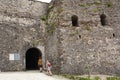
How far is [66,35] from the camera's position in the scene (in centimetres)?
1541

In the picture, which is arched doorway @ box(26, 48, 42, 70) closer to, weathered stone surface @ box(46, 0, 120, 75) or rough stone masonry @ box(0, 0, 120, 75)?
rough stone masonry @ box(0, 0, 120, 75)

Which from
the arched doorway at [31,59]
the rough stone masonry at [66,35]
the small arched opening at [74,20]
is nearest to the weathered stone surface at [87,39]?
the rough stone masonry at [66,35]

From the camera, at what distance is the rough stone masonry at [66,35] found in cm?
1520

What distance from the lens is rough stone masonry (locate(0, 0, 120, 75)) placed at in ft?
49.9

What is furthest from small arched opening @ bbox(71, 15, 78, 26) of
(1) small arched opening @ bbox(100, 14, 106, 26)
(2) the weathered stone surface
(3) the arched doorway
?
(3) the arched doorway

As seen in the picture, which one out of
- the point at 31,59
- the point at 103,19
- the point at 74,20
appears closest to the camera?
the point at 74,20

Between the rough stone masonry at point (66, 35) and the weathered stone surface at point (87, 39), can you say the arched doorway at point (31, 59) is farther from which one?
the weathered stone surface at point (87, 39)

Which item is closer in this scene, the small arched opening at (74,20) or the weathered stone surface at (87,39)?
the weathered stone surface at (87,39)

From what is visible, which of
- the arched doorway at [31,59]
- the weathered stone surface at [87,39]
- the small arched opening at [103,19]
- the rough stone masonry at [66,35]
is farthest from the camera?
the arched doorway at [31,59]

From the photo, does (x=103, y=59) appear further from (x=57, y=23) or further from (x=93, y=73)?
(x=57, y=23)


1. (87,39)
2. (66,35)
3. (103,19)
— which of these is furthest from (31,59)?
(103,19)

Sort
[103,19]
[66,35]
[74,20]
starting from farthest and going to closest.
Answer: [103,19], [74,20], [66,35]

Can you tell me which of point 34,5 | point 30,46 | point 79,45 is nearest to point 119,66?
point 79,45

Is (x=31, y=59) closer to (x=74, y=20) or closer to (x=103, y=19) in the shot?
(x=74, y=20)
